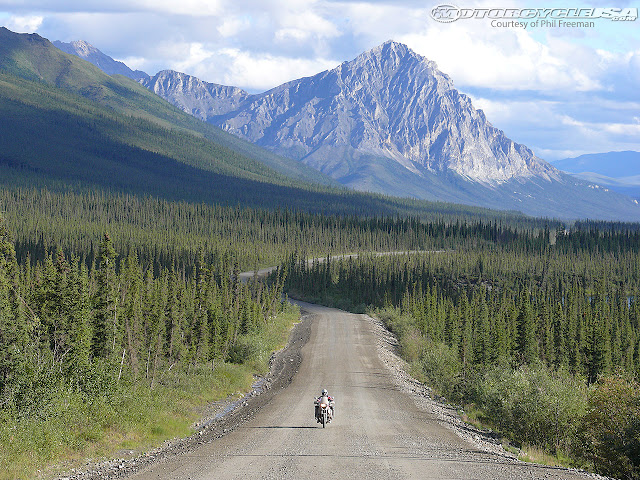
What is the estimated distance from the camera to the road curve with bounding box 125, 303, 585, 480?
25750 mm

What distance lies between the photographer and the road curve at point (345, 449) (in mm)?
25750

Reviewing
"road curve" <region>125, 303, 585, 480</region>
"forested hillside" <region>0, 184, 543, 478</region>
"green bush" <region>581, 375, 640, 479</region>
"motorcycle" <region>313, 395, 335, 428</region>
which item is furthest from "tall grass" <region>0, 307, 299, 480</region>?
"green bush" <region>581, 375, 640, 479</region>

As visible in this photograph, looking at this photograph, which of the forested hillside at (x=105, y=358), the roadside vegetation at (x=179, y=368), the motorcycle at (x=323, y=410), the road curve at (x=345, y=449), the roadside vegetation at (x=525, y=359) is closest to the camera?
the road curve at (x=345, y=449)

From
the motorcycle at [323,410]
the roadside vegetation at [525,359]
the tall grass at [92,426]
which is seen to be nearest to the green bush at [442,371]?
the roadside vegetation at [525,359]

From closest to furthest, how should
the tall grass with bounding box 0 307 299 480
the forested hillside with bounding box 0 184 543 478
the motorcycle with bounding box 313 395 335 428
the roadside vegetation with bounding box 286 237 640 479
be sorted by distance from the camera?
the tall grass with bounding box 0 307 299 480, the forested hillside with bounding box 0 184 543 478, the roadside vegetation with bounding box 286 237 640 479, the motorcycle with bounding box 313 395 335 428

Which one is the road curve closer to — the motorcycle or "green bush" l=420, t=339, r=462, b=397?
the motorcycle

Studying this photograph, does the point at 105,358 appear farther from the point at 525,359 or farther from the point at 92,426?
the point at 525,359

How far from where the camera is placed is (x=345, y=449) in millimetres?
29938

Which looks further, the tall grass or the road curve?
the tall grass

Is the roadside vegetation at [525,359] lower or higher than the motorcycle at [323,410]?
lower

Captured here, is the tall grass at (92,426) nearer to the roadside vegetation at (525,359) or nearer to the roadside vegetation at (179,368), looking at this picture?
the roadside vegetation at (179,368)

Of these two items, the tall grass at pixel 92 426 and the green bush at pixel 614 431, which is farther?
the green bush at pixel 614 431

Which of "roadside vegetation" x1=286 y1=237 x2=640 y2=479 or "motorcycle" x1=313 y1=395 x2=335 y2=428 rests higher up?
"motorcycle" x1=313 y1=395 x2=335 y2=428

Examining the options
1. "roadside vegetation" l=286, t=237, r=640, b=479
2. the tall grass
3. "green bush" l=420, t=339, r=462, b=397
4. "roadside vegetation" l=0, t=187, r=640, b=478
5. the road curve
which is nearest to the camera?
the road curve
